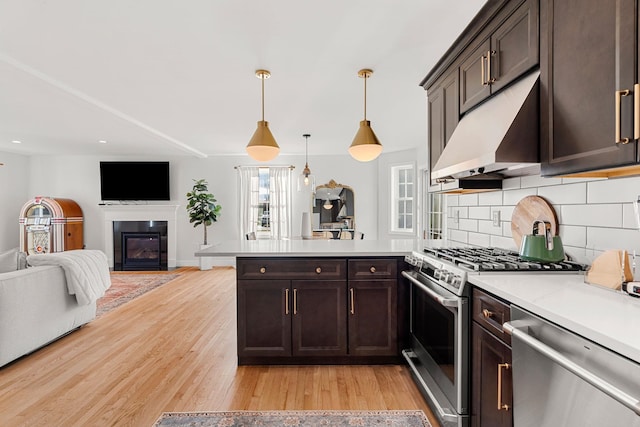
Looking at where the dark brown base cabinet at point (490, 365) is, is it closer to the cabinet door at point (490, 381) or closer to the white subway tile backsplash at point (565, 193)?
the cabinet door at point (490, 381)

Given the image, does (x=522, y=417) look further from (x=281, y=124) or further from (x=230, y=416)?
(x=281, y=124)

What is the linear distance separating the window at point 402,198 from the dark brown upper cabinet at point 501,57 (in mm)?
4274

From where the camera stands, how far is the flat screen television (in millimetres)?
7020

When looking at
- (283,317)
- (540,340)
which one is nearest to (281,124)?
(283,317)

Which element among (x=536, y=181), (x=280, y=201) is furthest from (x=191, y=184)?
(x=536, y=181)

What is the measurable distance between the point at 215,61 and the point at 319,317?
2202 millimetres

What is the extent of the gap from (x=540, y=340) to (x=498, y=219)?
1534mm

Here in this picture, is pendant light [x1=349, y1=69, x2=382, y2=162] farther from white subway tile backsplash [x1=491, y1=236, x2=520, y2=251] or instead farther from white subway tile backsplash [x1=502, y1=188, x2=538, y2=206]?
white subway tile backsplash [x1=491, y1=236, x2=520, y2=251]

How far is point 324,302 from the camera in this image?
2.58 metres

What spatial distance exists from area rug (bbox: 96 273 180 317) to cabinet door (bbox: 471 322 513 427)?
4066 millimetres

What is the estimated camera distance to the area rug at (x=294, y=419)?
1.94 meters

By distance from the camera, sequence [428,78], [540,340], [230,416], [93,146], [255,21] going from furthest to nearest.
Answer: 1. [93,146]
2. [428,78]
3. [255,21]
4. [230,416]
5. [540,340]

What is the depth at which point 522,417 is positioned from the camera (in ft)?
4.11

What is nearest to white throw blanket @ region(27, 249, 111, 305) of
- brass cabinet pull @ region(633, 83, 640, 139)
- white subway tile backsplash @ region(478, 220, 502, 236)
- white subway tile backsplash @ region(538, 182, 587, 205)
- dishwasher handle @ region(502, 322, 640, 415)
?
dishwasher handle @ region(502, 322, 640, 415)
